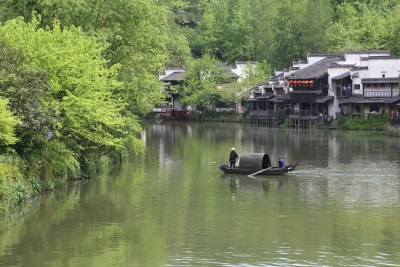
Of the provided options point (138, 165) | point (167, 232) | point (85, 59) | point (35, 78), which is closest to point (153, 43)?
point (138, 165)

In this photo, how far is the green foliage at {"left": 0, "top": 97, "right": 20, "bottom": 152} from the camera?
35.9m

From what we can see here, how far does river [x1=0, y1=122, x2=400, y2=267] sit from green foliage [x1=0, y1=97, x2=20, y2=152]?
3.21 metres

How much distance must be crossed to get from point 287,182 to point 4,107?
18567 mm

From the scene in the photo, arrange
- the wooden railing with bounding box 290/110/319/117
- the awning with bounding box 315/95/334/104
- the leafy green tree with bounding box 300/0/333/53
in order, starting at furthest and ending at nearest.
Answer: the leafy green tree with bounding box 300/0/333/53 → the wooden railing with bounding box 290/110/319/117 → the awning with bounding box 315/95/334/104

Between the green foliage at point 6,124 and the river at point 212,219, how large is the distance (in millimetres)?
3214

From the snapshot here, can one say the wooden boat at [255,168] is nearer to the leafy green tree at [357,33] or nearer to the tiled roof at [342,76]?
the tiled roof at [342,76]

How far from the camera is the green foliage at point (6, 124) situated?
35875mm

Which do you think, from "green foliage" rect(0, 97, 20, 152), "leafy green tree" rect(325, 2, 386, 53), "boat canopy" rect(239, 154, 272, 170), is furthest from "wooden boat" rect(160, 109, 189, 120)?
"green foliage" rect(0, 97, 20, 152)

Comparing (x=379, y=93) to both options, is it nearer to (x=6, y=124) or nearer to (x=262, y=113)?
(x=262, y=113)

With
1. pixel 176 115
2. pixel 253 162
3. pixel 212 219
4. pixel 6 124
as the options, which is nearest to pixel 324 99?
pixel 176 115

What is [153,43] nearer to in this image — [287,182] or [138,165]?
[138,165]

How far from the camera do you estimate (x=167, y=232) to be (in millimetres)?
32969

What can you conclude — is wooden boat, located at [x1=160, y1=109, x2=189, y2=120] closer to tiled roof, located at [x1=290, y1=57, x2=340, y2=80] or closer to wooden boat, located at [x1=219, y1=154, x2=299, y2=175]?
tiled roof, located at [x1=290, y1=57, x2=340, y2=80]

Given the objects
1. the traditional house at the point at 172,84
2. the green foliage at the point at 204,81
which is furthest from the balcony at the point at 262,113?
the traditional house at the point at 172,84
